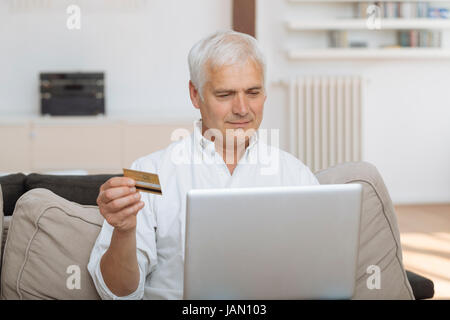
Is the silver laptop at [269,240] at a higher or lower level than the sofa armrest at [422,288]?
higher

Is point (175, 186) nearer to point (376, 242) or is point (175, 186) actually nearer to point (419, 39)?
point (376, 242)

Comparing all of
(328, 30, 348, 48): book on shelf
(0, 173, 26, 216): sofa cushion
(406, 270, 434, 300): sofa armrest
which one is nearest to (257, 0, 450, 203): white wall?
(328, 30, 348, 48): book on shelf

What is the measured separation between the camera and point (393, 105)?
519 centimetres

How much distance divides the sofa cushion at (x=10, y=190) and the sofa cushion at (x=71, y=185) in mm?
21

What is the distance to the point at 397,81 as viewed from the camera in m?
5.17

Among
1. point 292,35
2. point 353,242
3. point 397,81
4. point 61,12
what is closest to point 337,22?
point 292,35

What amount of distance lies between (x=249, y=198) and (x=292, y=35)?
4.17 m

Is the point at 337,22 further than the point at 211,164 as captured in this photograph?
Yes

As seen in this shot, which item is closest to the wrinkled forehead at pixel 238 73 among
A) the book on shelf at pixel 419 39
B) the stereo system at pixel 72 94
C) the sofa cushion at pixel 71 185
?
the sofa cushion at pixel 71 185

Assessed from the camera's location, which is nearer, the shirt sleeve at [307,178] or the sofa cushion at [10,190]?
the shirt sleeve at [307,178]

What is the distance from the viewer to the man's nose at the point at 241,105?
1.62 metres

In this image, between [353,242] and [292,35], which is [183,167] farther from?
[292,35]

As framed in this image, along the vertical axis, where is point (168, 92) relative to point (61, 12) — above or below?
below

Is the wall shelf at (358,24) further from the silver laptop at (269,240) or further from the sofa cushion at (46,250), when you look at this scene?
the silver laptop at (269,240)
